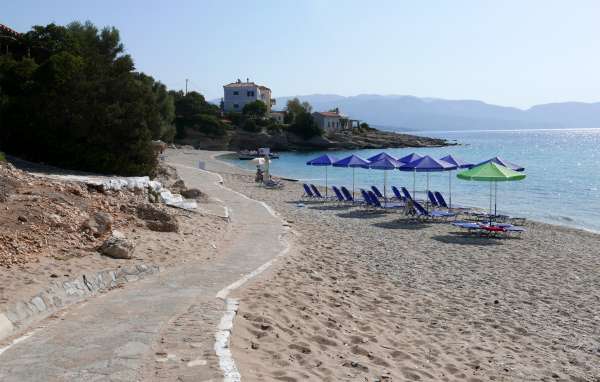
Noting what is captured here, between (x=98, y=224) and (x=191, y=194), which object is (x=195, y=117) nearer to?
(x=191, y=194)

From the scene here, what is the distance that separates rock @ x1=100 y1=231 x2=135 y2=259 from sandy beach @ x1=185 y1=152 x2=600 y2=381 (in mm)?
2331

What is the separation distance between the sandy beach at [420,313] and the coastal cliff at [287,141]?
72.4 meters

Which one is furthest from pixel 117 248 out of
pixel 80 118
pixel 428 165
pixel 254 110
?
pixel 254 110

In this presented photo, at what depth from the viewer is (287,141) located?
9181 centimetres

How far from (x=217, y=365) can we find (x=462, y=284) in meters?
6.80

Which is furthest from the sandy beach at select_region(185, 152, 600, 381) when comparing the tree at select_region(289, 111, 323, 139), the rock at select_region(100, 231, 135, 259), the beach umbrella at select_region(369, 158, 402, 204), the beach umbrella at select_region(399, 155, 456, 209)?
the tree at select_region(289, 111, 323, 139)

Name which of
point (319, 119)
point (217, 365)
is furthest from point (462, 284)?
point (319, 119)

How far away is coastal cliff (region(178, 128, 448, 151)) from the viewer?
85250 millimetres

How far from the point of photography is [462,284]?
1023 centimetres

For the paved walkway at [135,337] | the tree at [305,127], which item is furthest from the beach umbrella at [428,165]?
the tree at [305,127]

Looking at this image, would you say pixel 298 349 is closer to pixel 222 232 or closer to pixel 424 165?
pixel 222 232

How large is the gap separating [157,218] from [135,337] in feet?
21.8

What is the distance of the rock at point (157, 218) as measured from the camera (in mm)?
11583

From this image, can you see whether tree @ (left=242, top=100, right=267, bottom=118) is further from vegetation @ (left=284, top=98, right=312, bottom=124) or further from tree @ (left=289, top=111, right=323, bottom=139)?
vegetation @ (left=284, top=98, right=312, bottom=124)
